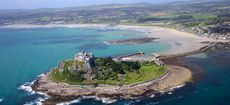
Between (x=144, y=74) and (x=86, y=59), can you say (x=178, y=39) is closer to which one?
(x=144, y=74)

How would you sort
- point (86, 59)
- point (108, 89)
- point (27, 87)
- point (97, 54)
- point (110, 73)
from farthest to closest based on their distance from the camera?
point (97, 54)
point (86, 59)
point (110, 73)
point (27, 87)
point (108, 89)

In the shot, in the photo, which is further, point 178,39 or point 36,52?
point 178,39

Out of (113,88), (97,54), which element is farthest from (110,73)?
(97,54)

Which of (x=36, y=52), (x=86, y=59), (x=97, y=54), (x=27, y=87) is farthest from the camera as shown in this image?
A: (x=36, y=52)

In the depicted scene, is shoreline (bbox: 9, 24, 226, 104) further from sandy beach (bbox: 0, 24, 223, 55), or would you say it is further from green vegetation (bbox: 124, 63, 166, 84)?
sandy beach (bbox: 0, 24, 223, 55)

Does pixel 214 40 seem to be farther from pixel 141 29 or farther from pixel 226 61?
pixel 141 29

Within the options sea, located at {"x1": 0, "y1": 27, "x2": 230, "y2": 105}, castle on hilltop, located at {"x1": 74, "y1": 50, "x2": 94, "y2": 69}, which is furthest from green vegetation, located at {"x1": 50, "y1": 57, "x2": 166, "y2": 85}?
sea, located at {"x1": 0, "y1": 27, "x2": 230, "y2": 105}
